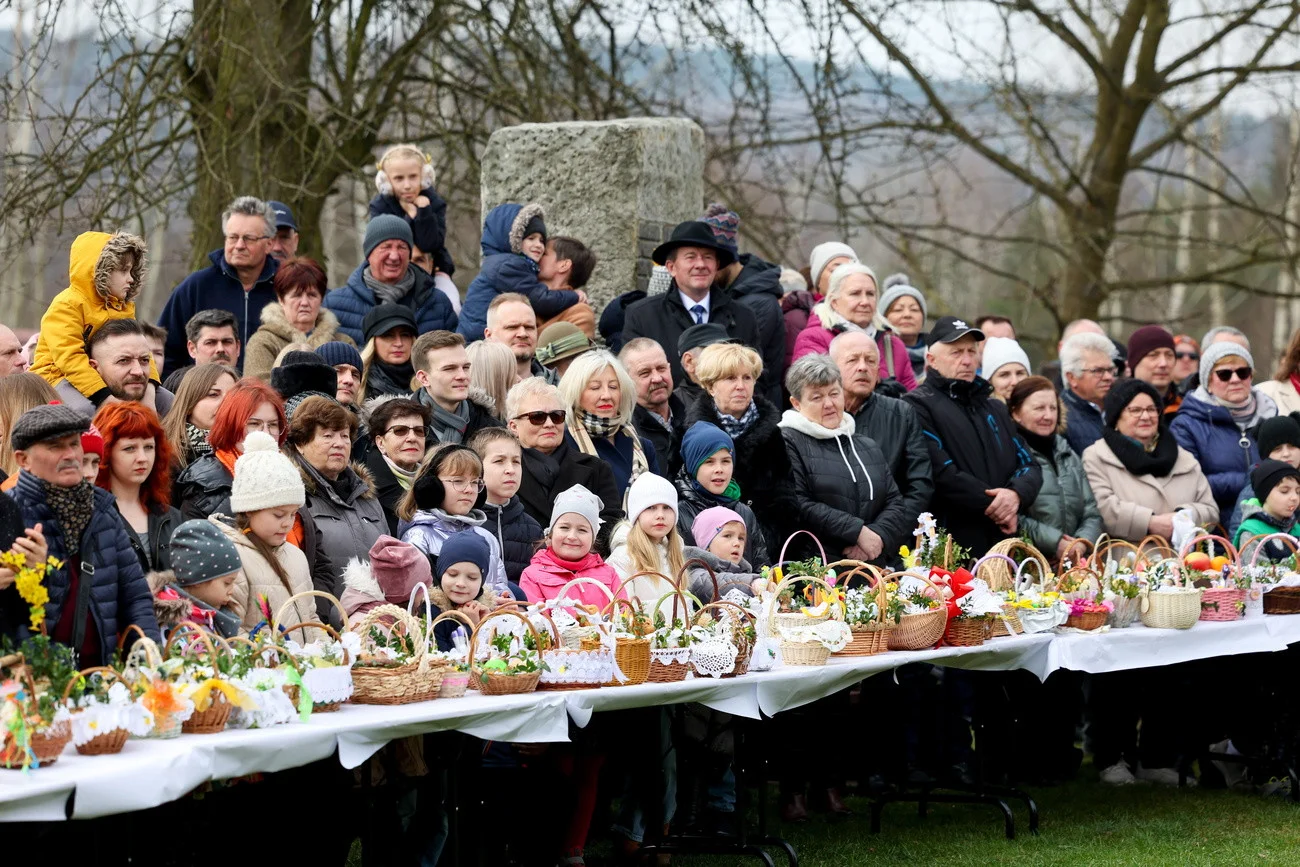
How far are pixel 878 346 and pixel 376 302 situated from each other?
2692mm

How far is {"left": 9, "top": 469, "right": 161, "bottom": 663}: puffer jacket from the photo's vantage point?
15.7 feet

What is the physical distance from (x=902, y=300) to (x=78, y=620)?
5857 mm

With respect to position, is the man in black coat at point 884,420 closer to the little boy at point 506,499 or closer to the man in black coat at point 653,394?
the man in black coat at point 653,394

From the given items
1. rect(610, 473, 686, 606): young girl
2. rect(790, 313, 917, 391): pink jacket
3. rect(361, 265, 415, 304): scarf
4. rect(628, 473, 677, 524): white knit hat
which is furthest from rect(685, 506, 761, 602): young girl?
rect(361, 265, 415, 304): scarf

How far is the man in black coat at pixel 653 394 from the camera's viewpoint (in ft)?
25.5

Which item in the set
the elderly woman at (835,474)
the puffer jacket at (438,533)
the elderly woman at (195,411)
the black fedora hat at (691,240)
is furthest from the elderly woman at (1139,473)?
the elderly woman at (195,411)

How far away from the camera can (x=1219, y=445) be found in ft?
30.9

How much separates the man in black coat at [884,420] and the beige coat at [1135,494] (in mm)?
1137

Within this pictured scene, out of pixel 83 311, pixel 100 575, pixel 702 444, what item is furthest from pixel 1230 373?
pixel 100 575

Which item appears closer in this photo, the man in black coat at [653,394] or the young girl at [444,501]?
the young girl at [444,501]

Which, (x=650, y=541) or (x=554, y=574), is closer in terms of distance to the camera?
(x=554, y=574)

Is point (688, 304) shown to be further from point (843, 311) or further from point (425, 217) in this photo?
point (425, 217)

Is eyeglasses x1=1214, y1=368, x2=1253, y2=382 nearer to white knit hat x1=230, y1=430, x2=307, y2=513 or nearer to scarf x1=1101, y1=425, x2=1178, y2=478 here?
scarf x1=1101, y1=425, x2=1178, y2=478

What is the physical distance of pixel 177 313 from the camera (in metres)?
8.20
